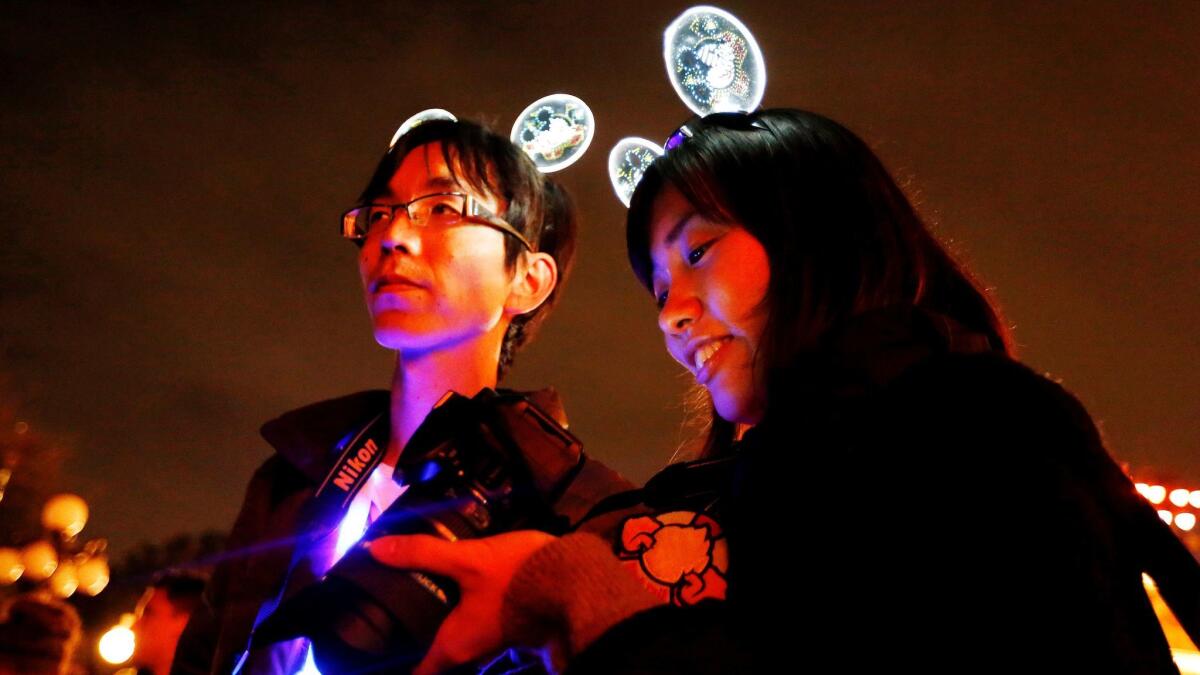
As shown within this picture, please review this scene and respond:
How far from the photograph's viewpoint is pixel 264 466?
2619 mm

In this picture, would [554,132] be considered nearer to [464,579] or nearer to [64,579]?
[464,579]

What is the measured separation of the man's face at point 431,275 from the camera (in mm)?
2416

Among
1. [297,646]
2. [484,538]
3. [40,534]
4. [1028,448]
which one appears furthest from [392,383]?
[40,534]

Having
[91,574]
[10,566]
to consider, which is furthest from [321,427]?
[91,574]

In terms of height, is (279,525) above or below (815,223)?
below

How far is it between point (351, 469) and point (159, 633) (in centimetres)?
354

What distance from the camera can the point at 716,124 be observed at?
198 centimetres

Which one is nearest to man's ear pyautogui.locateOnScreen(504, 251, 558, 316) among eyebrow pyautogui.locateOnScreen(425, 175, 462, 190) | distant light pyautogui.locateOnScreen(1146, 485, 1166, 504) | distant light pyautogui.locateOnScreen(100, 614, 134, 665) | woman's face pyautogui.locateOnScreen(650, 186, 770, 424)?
eyebrow pyautogui.locateOnScreen(425, 175, 462, 190)

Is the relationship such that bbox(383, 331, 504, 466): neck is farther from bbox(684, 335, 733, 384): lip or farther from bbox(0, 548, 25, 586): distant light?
bbox(0, 548, 25, 586): distant light

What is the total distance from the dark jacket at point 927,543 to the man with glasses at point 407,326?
1.00 meters

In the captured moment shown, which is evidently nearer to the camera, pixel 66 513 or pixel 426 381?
pixel 426 381

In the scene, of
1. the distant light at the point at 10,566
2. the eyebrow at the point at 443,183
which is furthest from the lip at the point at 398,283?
the distant light at the point at 10,566

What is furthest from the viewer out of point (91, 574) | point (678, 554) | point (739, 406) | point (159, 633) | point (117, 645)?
point (91, 574)

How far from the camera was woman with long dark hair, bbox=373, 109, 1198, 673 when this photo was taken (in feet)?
3.37
